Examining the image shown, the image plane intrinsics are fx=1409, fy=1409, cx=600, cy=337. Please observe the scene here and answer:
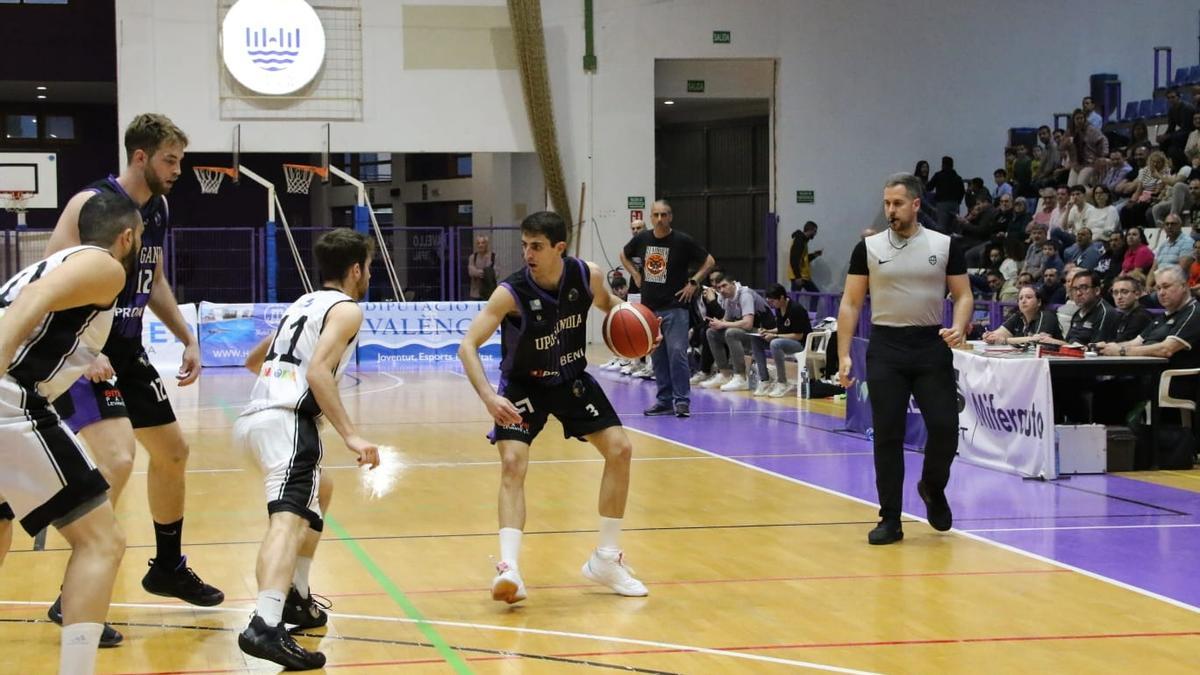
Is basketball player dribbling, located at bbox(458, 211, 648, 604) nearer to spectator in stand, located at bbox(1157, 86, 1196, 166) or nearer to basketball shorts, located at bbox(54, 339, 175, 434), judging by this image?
basketball shorts, located at bbox(54, 339, 175, 434)

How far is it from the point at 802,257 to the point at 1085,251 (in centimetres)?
810

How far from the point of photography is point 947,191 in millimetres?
24344

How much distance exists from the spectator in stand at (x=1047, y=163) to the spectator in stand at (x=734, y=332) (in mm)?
7821

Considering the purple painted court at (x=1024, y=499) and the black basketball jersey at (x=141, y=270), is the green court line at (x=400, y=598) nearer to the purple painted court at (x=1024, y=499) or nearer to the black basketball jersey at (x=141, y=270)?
the black basketball jersey at (x=141, y=270)

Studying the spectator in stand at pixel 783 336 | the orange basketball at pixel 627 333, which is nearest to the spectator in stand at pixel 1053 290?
the spectator in stand at pixel 783 336

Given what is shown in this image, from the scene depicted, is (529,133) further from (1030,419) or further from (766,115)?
(1030,419)

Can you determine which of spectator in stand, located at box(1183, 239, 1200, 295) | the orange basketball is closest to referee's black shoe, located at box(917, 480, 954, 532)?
the orange basketball

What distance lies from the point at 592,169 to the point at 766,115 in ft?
15.0

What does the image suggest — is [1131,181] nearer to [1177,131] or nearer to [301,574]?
[1177,131]

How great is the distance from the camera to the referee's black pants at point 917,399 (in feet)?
23.9

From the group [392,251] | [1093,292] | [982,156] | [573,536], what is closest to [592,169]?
[392,251]

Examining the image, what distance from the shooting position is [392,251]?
85.0 ft

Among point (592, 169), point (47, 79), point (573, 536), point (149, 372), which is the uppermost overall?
point (47, 79)

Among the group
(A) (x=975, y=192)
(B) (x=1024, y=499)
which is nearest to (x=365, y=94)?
(A) (x=975, y=192)
